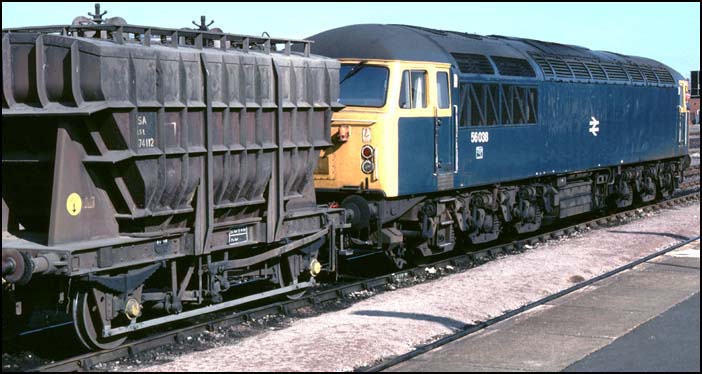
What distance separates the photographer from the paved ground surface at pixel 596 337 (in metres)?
10.1

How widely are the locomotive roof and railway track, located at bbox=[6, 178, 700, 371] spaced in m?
3.17

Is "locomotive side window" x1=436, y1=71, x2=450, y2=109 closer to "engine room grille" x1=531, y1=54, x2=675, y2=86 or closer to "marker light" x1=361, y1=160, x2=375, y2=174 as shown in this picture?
"marker light" x1=361, y1=160, x2=375, y2=174

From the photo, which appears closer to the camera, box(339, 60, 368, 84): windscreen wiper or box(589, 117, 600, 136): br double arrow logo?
box(339, 60, 368, 84): windscreen wiper

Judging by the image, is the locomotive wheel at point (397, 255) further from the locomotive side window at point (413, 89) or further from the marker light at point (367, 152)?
the locomotive side window at point (413, 89)

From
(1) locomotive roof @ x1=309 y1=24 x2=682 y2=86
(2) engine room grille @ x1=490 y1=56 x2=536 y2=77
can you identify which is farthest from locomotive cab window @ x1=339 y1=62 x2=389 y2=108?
(2) engine room grille @ x1=490 y1=56 x2=536 y2=77

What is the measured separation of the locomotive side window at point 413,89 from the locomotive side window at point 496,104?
1.13m

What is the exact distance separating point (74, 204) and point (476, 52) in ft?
30.3

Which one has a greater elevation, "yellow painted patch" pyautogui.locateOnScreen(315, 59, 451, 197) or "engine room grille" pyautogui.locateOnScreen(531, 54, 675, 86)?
"engine room grille" pyautogui.locateOnScreen(531, 54, 675, 86)

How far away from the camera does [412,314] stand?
12883mm

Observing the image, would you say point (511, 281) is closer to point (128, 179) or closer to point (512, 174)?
point (512, 174)

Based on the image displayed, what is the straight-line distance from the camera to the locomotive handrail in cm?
1097

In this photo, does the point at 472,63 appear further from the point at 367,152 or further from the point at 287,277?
the point at 287,277

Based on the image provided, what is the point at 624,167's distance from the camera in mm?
26250

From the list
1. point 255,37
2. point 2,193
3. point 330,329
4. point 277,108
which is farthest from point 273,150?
point 2,193
